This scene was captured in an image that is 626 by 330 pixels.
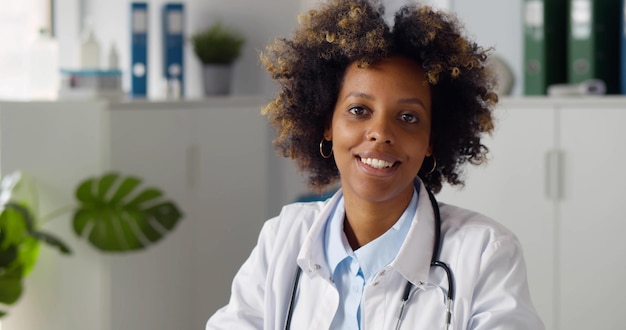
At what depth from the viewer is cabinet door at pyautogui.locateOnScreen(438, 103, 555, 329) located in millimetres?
3227

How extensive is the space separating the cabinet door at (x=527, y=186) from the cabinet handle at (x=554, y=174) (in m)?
0.01

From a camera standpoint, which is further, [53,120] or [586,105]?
[53,120]

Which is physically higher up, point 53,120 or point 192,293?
point 53,120

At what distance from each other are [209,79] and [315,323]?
290 centimetres

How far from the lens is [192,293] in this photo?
4.18 metres

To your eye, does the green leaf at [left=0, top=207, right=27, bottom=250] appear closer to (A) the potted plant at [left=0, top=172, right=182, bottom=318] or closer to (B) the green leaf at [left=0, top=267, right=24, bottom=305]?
(A) the potted plant at [left=0, top=172, right=182, bottom=318]

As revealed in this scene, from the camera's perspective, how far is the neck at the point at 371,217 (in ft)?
5.61

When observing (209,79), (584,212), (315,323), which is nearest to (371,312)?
(315,323)

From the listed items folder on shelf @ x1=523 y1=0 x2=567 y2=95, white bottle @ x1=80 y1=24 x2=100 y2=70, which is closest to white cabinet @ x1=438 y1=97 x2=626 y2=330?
folder on shelf @ x1=523 y1=0 x2=567 y2=95

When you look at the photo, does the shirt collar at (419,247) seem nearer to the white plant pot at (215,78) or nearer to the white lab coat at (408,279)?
the white lab coat at (408,279)

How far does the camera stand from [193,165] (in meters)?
4.12

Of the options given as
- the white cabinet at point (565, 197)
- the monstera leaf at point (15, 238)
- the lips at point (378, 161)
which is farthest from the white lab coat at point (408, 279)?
the monstera leaf at point (15, 238)

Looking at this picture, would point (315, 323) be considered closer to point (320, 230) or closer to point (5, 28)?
point (320, 230)

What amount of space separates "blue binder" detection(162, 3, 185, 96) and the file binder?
5.97 ft
